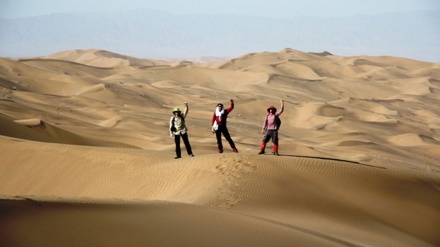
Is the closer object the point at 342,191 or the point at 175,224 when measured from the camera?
the point at 175,224

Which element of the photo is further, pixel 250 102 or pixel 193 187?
pixel 250 102

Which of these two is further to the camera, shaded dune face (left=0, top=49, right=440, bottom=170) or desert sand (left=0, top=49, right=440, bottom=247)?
shaded dune face (left=0, top=49, right=440, bottom=170)

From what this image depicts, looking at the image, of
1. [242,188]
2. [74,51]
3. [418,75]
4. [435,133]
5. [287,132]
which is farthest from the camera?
[74,51]

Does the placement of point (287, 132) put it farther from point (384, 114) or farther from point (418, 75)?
point (418, 75)

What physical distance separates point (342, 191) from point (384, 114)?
42.7 metres

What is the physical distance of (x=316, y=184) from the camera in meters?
12.9

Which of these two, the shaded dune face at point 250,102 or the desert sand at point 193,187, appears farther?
the shaded dune face at point 250,102

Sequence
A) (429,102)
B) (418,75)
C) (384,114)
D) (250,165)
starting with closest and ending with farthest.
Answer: (250,165) < (384,114) < (429,102) < (418,75)

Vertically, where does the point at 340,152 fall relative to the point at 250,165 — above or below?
below

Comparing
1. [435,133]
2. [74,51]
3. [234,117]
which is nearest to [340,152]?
[234,117]

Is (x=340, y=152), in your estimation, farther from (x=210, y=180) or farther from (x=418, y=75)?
(x=418, y=75)

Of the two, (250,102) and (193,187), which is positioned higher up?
(193,187)

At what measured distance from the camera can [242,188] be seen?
1145cm

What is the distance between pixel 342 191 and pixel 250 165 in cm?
186
